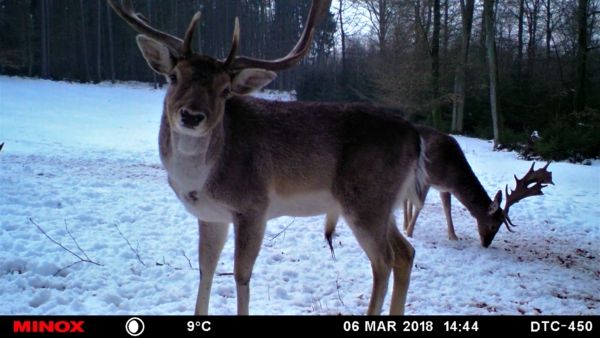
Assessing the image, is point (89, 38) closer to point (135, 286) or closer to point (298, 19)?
point (298, 19)

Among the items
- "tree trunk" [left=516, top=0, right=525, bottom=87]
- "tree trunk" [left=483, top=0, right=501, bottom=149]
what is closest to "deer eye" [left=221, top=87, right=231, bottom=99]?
"tree trunk" [left=483, top=0, right=501, bottom=149]

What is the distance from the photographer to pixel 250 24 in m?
28.8

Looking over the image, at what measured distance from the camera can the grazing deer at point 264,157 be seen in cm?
370

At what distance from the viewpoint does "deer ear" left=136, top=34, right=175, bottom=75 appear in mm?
3660

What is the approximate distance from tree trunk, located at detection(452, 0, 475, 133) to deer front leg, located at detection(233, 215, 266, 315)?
62.4ft

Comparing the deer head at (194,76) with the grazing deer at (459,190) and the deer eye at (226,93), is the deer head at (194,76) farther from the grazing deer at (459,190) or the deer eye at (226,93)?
the grazing deer at (459,190)

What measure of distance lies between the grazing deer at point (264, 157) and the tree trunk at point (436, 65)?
17.7 meters

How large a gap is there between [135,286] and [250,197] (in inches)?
65.2

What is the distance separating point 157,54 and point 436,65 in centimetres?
1974

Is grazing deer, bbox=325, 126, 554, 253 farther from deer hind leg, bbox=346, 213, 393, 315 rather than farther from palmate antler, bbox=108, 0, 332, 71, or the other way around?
palmate antler, bbox=108, 0, 332, 71
